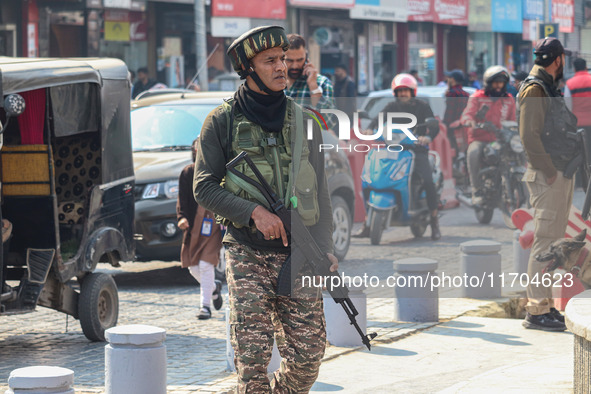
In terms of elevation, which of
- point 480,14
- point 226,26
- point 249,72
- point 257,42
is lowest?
point 249,72

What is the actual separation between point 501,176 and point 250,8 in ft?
69.7

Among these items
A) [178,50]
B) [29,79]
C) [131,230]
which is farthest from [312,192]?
[178,50]

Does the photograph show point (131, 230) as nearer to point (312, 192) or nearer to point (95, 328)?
point (95, 328)

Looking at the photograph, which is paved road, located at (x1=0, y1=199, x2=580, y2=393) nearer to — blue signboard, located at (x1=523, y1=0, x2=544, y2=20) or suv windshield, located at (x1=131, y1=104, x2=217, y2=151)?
suv windshield, located at (x1=131, y1=104, x2=217, y2=151)

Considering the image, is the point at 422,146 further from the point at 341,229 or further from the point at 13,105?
the point at 13,105

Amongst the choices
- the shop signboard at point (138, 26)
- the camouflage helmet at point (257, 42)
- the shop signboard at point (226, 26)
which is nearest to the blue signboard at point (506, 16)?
the shop signboard at point (138, 26)

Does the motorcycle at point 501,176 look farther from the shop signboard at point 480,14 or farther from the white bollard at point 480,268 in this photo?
the shop signboard at point 480,14

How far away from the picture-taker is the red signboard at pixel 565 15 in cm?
4372

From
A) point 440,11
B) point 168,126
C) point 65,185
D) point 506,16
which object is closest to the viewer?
point 65,185

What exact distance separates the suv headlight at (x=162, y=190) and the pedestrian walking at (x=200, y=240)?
6.35 ft

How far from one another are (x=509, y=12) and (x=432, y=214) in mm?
35911

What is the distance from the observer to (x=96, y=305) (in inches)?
316

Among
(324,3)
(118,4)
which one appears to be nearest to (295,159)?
(118,4)

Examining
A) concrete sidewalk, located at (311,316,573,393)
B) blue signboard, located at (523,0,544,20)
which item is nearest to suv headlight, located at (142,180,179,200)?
concrete sidewalk, located at (311,316,573,393)
